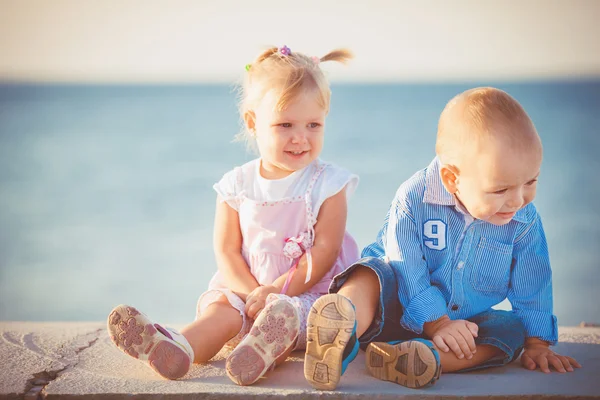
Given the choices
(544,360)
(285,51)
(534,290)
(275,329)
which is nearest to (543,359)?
(544,360)

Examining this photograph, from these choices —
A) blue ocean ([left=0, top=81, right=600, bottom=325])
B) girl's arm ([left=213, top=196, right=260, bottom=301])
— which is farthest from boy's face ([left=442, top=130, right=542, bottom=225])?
blue ocean ([left=0, top=81, right=600, bottom=325])

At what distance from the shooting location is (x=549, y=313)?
240 centimetres

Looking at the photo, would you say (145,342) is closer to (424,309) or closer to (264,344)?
(264,344)

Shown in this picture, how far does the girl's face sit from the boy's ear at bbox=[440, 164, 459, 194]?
572 mm

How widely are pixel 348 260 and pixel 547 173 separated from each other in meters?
5.84

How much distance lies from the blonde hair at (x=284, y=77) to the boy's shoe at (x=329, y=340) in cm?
91

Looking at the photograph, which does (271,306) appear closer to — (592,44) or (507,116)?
(507,116)

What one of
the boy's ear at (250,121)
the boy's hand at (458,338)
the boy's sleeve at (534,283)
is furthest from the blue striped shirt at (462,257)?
the boy's ear at (250,121)

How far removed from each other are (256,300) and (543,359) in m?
0.96

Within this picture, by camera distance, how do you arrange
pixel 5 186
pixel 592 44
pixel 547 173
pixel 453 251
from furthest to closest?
pixel 592 44 < pixel 547 173 < pixel 5 186 < pixel 453 251

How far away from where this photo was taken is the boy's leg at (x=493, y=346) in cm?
224

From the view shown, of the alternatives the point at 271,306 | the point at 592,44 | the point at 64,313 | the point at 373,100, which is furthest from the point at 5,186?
the point at 592,44

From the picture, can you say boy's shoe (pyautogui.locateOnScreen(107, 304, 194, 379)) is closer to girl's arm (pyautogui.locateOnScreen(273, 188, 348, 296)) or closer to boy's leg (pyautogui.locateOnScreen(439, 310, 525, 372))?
girl's arm (pyautogui.locateOnScreen(273, 188, 348, 296))

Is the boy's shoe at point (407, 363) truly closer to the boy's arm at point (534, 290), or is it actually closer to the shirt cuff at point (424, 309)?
the shirt cuff at point (424, 309)
